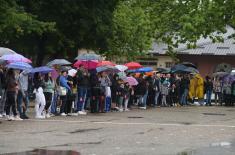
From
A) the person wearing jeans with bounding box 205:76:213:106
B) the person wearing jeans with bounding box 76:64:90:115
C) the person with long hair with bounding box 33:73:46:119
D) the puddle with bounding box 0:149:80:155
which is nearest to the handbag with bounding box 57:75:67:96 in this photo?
the person with long hair with bounding box 33:73:46:119

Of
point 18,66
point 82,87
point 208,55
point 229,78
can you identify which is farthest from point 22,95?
point 208,55

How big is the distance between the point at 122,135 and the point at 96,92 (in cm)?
791

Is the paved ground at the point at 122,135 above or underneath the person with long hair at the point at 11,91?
underneath

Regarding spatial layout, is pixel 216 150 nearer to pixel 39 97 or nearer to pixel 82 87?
pixel 39 97

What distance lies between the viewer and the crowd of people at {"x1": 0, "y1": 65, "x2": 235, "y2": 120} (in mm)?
19391

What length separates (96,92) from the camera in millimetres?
22828

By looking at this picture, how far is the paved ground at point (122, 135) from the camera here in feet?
40.8

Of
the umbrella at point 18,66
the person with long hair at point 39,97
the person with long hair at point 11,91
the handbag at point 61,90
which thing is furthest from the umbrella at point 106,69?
the person with long hair at point 11,91

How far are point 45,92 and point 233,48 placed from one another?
3946 cm

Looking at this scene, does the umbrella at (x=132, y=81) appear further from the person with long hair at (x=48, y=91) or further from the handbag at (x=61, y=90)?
the person with long hair at (x=48, y=91)

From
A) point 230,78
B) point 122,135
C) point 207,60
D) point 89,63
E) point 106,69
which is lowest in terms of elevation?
point 122,135

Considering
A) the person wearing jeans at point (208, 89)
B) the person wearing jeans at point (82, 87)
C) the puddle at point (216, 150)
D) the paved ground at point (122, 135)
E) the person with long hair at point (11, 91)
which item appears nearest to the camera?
the puddle at point (216, 150)

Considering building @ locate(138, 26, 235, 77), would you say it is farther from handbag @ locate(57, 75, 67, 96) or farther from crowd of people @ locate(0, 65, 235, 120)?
handbag @ locate(57, 75, 67, 96)

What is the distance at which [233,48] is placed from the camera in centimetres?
5731
